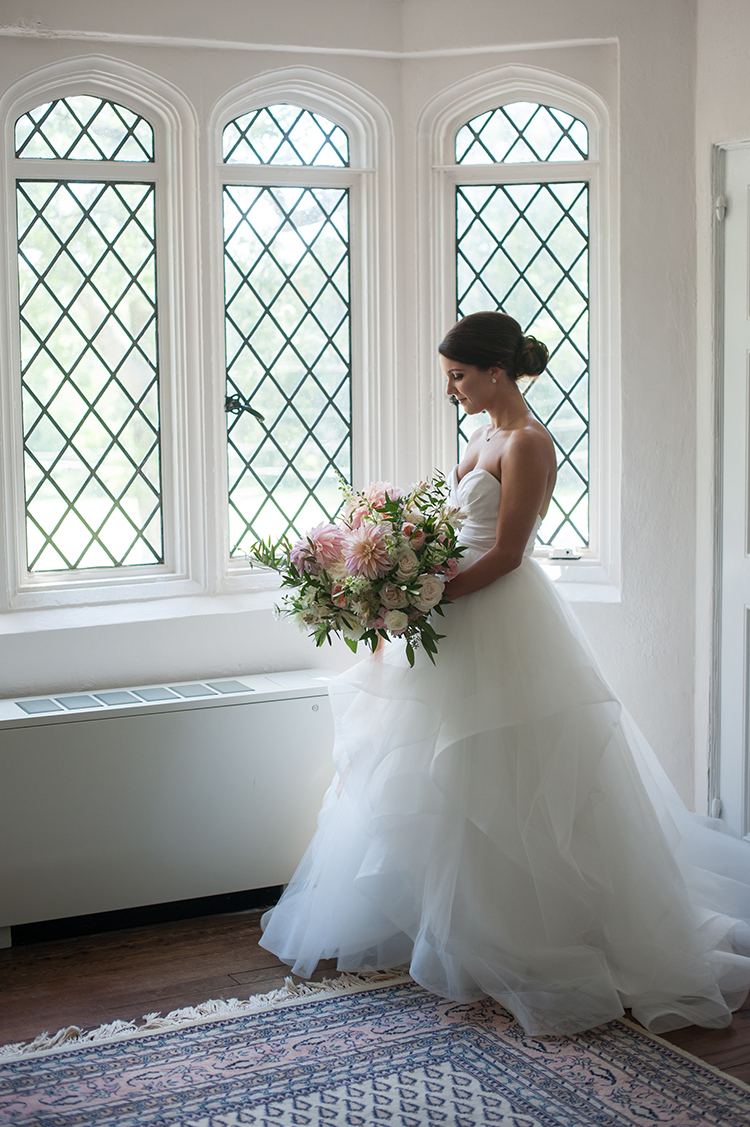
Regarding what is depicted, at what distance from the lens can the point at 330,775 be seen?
3.79m

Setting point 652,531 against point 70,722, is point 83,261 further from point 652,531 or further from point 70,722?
point 652,531

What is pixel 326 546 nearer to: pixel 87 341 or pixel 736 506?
pixel 87 341

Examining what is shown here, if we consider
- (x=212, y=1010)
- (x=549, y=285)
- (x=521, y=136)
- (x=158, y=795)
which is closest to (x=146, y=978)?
(x=212, y=1010)

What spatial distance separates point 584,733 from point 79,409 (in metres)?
2.11

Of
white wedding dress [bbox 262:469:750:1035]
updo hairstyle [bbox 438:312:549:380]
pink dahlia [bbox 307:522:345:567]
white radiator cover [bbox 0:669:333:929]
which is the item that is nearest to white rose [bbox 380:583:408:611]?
pink dahlia [bbox 307:522:345:567]

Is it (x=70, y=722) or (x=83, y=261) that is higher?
(x=83, y=261)

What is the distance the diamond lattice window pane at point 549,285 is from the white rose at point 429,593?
142 centimetres

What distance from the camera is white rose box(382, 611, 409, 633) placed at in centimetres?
294

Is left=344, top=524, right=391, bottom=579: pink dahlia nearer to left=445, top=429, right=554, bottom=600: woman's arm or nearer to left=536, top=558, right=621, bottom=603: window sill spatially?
left=445, top=429, right=554, bottom=600: woman's arm

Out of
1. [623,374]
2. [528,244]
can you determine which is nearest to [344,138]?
[528,244]

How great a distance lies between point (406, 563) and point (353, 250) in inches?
70.7

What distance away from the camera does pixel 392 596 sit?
294 cm

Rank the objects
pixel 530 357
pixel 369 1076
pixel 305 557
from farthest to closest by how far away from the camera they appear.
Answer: pixel 530 357 → pixel 305 557 → pixel 369 1076

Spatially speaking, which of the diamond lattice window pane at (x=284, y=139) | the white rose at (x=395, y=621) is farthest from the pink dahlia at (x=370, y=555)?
the diamond lattice window pane at (x=284, y=139)
